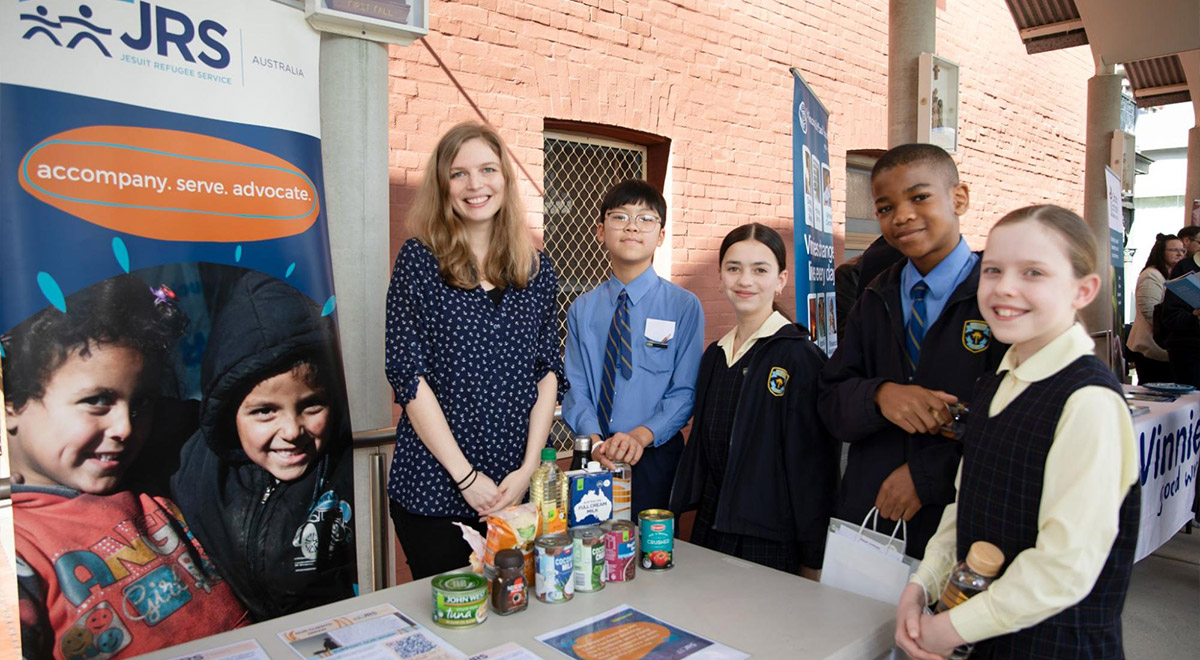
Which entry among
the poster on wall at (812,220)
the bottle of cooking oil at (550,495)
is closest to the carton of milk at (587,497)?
A: the bottle of cooking oil at (550,495)

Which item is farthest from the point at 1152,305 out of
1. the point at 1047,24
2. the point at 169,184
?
the point at 169,184

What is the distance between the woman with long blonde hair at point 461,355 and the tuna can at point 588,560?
1.32 feet

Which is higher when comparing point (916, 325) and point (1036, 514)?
point (916, 325)

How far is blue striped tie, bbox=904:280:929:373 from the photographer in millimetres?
1869

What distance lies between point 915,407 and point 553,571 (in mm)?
858

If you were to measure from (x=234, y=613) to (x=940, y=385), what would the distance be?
2.03 meters

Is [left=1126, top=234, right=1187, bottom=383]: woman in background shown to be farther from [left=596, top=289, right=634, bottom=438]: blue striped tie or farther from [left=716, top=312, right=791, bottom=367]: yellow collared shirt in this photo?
[left=596, top=289, right=634, bottom=438]: blue striped tie

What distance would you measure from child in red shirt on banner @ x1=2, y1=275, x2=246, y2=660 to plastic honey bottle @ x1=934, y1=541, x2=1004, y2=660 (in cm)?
194

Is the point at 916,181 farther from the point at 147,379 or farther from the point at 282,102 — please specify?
the point at 147,379

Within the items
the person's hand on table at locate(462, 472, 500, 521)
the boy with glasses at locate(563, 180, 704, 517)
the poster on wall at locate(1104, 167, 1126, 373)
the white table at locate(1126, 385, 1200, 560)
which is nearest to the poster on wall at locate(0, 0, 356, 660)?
the person's hand on table at locate(462, 472, 500, 521)

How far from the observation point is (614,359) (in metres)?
2.49

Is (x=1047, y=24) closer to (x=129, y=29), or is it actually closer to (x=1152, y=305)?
(x=1152, y=305)

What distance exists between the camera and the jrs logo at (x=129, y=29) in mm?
1858

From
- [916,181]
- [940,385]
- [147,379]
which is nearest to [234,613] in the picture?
[147,379]
